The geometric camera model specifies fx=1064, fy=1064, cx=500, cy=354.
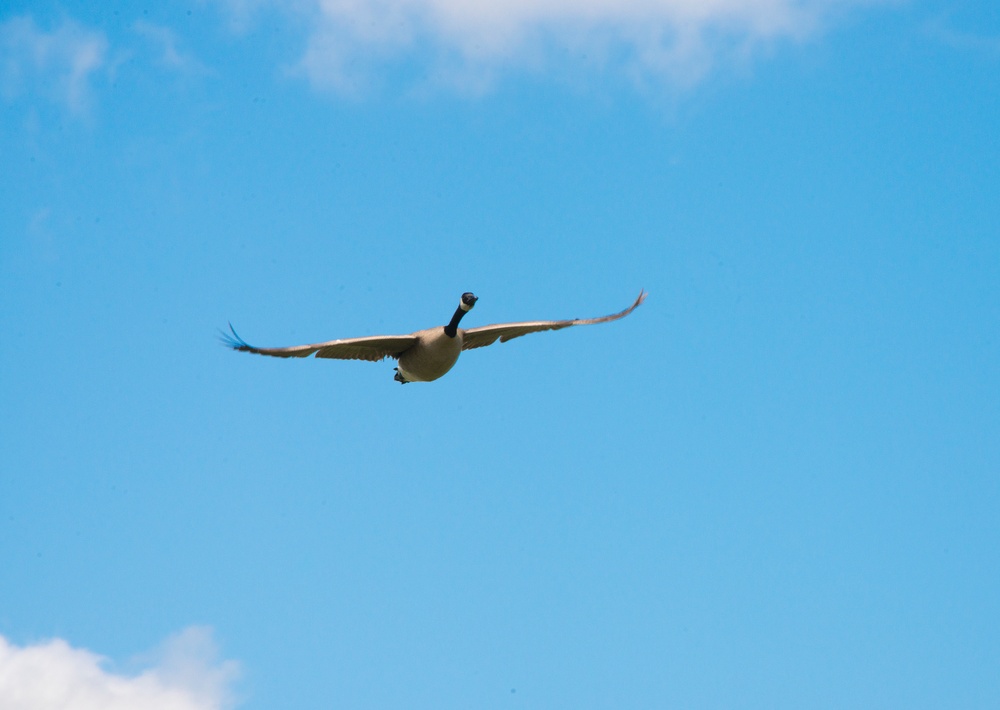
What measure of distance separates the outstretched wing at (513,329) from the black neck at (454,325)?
2.13ft

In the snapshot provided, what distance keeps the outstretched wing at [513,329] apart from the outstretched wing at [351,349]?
3.79 ft

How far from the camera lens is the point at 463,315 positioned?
15.7m

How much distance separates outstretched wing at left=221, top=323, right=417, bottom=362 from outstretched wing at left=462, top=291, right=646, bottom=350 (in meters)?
1.15

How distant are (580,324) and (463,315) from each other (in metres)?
2.26

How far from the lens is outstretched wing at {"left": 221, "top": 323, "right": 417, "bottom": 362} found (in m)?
14.7

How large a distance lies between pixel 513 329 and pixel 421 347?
1791 mm

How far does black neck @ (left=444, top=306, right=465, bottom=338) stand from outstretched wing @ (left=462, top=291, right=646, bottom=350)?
0.65 meters

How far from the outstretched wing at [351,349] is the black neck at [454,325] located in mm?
528

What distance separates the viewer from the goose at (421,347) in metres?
15.5

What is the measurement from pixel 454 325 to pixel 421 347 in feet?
1.98

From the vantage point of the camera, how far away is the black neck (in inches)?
617

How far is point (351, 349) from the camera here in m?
15.9

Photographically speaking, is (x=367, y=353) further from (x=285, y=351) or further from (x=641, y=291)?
(x=641, y=291)

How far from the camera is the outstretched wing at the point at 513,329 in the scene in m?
16.8
